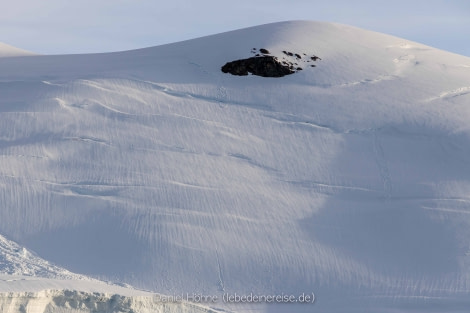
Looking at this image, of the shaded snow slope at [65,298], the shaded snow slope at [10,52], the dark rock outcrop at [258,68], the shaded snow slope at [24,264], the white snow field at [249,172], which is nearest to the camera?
the shaded snow slope at [65,298]

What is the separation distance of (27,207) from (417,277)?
7831 millimetres

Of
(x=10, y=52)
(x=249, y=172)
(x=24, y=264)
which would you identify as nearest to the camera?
(x=24, y=264)

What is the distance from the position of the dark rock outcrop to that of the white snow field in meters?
0.33

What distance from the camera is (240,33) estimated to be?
27.3 meters

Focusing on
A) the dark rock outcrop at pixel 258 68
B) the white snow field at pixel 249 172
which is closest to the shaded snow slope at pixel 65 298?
the white snow field at pixel 249 172

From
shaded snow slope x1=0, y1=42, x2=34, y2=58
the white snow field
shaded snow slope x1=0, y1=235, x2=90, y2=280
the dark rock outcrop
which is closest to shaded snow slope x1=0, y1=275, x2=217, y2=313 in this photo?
shaded snow slope x1=0, y1=235, x2=90, y2=280

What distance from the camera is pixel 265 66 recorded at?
82.6 feet

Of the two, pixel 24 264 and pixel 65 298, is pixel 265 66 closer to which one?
pixel 24 264

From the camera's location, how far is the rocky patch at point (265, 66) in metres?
25.0

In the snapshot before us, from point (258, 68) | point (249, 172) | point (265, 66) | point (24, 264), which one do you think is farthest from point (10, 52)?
point (24, 264)

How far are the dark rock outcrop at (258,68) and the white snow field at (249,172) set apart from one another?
1.10 feet

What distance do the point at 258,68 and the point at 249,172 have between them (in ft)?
19.1

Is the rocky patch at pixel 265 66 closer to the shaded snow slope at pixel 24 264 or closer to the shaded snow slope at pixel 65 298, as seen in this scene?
the shaded snow slope at pixel 24 264

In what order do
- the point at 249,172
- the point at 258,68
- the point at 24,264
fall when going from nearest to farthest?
the point at 24,264 < the point at 249,172 < the point at 258,68
